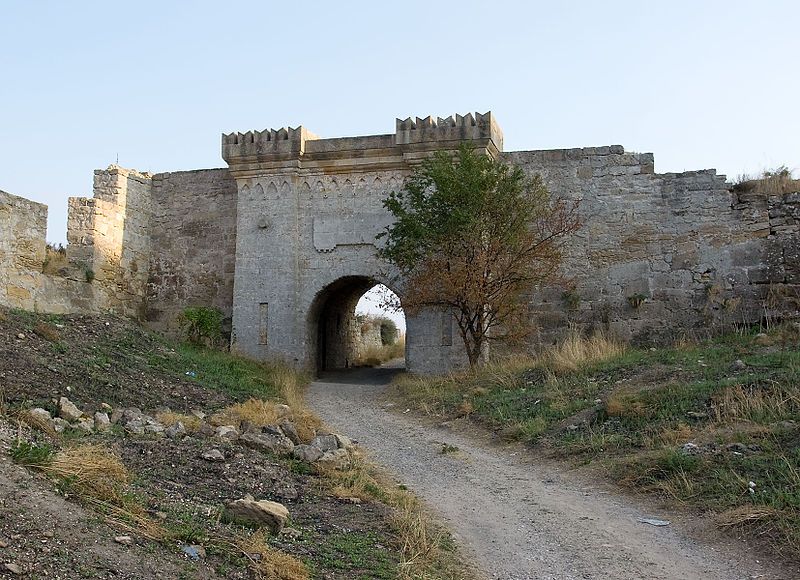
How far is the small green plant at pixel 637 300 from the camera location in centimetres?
1413

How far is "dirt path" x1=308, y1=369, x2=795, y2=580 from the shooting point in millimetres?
4980

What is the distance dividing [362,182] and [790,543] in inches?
446

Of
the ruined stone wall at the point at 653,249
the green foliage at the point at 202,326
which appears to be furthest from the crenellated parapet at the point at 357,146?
the green foliage at the point at 202,326

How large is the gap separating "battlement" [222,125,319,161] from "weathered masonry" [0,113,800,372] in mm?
29

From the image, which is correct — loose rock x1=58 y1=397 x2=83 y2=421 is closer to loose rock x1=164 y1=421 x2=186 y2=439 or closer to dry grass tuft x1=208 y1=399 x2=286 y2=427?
loose rock x1=164 y1=421 x2=186 y2=439

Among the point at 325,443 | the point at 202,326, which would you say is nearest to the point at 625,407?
the point at 325,443

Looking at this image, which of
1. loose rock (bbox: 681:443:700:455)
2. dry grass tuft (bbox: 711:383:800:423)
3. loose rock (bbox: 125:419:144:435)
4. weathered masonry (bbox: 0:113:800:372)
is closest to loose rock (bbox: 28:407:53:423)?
loose rock (bbox: 125:419:144:435)

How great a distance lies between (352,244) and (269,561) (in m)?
11.0

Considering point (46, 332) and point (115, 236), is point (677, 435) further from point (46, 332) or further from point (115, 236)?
point (115, 236)

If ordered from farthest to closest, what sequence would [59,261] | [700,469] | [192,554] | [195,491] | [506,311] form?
[59,261] → [506,311] → [700,469] → [195,491] → [192,554]

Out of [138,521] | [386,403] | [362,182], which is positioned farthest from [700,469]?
[362,182]

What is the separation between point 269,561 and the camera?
14.0 feet

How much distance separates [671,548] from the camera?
531 cm

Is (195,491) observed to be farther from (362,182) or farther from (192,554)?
(362,182)
